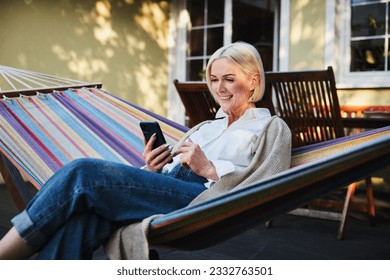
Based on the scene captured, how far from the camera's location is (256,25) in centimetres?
604

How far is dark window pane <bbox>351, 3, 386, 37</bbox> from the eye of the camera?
4.62 m

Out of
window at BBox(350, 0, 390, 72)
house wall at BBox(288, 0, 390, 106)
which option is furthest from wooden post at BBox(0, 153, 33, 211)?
window at BBox(350, 0, 390, 72)

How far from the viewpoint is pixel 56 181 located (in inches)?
51.0

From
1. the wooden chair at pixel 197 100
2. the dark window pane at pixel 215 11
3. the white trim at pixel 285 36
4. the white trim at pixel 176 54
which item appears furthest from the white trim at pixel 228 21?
the wooden chair at pixel 197 100

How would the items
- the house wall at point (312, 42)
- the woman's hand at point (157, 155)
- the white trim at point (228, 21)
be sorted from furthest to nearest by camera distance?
the white trim at point (228, 21) < the house wall at point (312, 42) < the woman's hand at point (157, 155)

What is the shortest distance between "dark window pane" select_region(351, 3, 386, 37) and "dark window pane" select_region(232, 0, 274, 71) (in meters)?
1.33

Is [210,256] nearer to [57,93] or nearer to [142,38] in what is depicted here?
[57,93]

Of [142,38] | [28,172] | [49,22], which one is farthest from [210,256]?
[142,38]

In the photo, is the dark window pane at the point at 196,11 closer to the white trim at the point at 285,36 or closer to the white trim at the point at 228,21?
the white trim at the point at 228,21

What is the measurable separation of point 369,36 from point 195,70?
224 centimetres

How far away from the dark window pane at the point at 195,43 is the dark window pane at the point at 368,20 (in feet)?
6.55

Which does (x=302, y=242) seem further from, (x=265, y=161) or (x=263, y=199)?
(x=263, y=199)

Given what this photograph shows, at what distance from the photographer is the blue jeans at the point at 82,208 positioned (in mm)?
1251

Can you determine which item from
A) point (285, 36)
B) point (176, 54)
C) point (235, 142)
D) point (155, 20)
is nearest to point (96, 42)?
point (155, 20)
